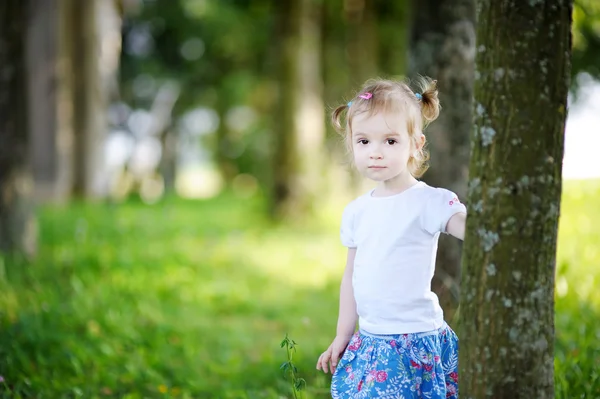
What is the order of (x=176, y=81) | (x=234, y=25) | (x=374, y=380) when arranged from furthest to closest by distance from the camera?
(x=176, y=81), (x=234, y=25), (x=374, y=380)

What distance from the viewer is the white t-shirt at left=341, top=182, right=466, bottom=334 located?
93.7 inches

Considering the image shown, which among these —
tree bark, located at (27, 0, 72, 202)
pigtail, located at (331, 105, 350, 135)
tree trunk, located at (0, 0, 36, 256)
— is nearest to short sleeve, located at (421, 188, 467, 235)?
pigtail, located at (331, 105, 350, 135)

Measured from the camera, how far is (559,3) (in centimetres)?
215

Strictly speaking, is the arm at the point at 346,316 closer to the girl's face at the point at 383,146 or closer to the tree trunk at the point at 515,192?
the girl's face at the point at 383,146

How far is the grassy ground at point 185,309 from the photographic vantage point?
391 centimetres

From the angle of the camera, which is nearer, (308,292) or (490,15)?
(490,15)

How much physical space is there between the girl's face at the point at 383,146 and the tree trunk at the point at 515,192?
29cm

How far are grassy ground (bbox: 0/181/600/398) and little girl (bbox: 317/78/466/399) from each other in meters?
0.92

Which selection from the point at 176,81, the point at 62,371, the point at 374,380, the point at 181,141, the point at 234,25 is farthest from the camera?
the point at 181,141

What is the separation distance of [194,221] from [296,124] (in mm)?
2485

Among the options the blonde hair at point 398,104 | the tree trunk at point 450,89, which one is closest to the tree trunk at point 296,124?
the tree trunk at point 450,89

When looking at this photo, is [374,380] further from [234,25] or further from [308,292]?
[234,25]

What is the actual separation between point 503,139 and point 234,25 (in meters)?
16.6

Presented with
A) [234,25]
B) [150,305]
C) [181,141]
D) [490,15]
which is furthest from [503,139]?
[181,141]
